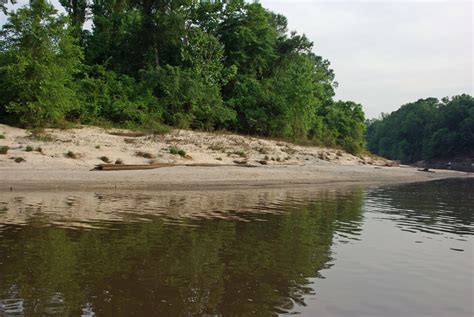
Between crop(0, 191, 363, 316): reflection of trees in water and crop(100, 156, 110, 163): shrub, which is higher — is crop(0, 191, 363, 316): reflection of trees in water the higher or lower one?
the lower one

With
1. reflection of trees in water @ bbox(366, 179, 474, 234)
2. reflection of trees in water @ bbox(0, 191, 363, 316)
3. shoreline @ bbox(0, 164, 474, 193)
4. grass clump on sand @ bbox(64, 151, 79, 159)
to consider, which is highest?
grass clump on sand @ bbox(64, 151, 79, 159)

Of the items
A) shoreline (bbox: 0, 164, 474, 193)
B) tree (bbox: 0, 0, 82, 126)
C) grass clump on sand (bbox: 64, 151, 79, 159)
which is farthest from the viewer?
tree (bbox: 0, 0, 82, 126)

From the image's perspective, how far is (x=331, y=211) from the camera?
1842 cm

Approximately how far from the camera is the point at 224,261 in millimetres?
9375

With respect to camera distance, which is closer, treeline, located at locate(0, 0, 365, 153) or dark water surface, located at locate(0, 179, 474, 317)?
dark water surface, located at locate(0, 179, 474, 317)

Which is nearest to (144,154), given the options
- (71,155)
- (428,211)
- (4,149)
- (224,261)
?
(71,155)

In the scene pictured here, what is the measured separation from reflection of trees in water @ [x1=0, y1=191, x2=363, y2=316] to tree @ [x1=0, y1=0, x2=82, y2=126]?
70.5 feet

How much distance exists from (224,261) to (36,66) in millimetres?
27023

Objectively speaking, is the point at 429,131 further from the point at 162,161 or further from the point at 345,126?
the point at 162,161

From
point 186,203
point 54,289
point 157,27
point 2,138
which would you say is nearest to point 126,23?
point 157,27

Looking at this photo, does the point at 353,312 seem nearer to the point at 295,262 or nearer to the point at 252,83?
the point at 295,262

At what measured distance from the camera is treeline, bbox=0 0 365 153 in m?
31.9

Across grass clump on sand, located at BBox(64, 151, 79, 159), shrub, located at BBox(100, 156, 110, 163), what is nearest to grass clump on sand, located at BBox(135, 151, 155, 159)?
shrub, located at BBox(100, 156, 110, 163)

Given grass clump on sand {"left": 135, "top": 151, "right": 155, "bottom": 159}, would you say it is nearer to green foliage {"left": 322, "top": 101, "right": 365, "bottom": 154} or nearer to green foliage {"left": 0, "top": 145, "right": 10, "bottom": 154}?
green foliage {"left": 0, "top": 145, "right": 10, "bottom": 154}
